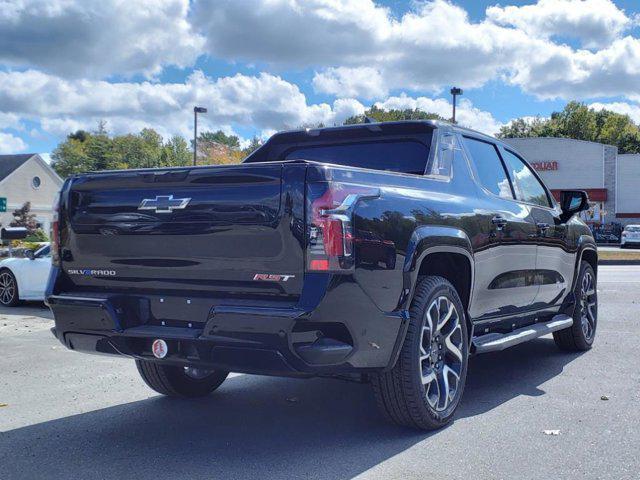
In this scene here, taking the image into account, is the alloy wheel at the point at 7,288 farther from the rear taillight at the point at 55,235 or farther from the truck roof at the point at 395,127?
the rear taillight at the point at 55,235

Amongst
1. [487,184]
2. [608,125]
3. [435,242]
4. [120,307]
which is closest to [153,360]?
[120,307]

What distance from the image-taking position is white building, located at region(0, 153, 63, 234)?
51.0 m

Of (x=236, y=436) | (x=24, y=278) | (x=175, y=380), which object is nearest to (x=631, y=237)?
(x=24, y=278)

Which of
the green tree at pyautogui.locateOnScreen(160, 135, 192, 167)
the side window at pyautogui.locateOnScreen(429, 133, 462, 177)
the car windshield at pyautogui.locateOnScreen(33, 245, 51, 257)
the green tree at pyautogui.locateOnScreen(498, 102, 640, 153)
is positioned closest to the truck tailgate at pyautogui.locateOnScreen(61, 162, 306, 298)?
the side window at pyautogui.locateOnScreen(429, 133, 462, 177)

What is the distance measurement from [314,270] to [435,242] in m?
1.06

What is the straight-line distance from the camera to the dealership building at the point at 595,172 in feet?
169

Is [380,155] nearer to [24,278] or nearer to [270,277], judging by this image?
[270,277]

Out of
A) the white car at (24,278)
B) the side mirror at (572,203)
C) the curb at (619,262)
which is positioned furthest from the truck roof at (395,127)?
the curb at (619,262)

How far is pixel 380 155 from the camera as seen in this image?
5562 mm

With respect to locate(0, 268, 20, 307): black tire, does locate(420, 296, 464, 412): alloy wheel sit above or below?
above

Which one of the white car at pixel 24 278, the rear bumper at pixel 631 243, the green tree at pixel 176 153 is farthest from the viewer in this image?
the green tree at pixel 176 153

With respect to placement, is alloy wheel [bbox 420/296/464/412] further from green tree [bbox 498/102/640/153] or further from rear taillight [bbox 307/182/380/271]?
green tree [bbox 498/102/640/153]

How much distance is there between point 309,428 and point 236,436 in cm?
48

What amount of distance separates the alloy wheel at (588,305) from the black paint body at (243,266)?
9.16 feet
